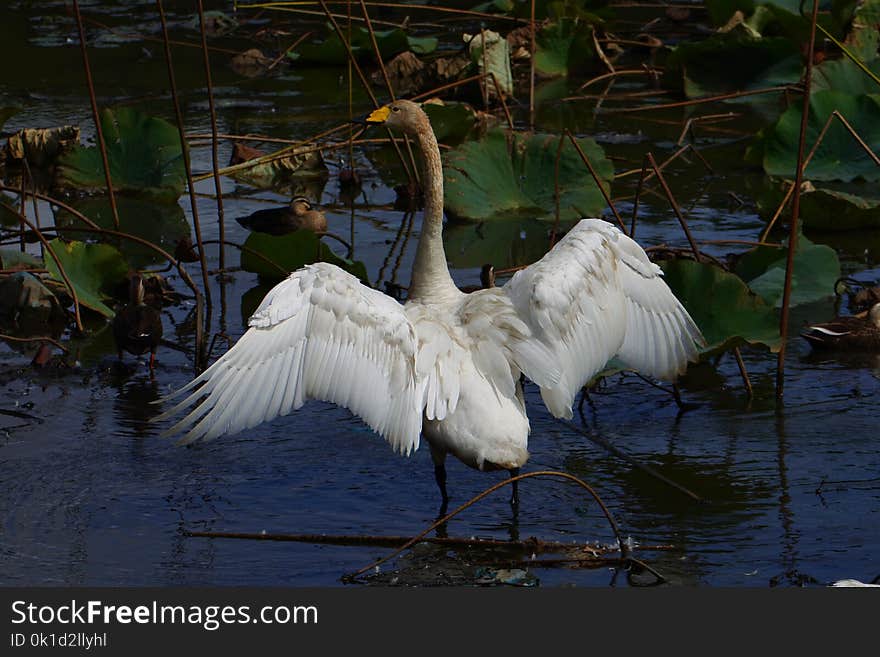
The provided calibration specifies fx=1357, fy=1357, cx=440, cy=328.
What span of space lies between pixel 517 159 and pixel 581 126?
310 cm

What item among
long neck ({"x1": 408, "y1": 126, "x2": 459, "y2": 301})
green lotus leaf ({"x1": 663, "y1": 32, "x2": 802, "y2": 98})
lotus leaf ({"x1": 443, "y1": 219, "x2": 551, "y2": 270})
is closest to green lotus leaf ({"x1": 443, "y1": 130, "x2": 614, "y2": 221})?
lotus leaf ({"x1": 443, "y1": 219, "x2": 551, "y2": 270})

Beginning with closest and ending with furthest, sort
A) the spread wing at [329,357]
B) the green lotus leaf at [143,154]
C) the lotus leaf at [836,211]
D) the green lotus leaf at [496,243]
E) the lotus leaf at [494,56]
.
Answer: the spread wing at [329,357] → the lotus leaf at [836,211] → the green lotus leaf at [496,243] → the green lotus leaf at [143,154] → the lotus leaf at [494,56]

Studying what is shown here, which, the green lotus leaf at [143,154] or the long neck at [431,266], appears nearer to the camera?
the long neck at [431,266]

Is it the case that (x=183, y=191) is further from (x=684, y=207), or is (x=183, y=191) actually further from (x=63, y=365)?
(x=684, y=207)

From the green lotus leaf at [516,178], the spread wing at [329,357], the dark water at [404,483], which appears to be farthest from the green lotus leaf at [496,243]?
the spread wing at [329,357]

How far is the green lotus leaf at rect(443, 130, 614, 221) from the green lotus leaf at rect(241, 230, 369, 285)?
4.74ft

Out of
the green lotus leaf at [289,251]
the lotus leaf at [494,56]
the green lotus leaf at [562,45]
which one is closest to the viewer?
the green lotus leaf at [289,251]

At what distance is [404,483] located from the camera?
5.66 metres

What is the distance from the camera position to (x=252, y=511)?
528 cm

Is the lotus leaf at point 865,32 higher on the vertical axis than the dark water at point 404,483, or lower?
higher

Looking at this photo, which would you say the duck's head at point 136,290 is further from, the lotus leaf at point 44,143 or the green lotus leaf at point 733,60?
the green lotus leaf at point 733,60

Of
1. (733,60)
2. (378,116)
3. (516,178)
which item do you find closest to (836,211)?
(516,178)

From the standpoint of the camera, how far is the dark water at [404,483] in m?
4.79

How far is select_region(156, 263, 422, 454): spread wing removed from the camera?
4.90m
